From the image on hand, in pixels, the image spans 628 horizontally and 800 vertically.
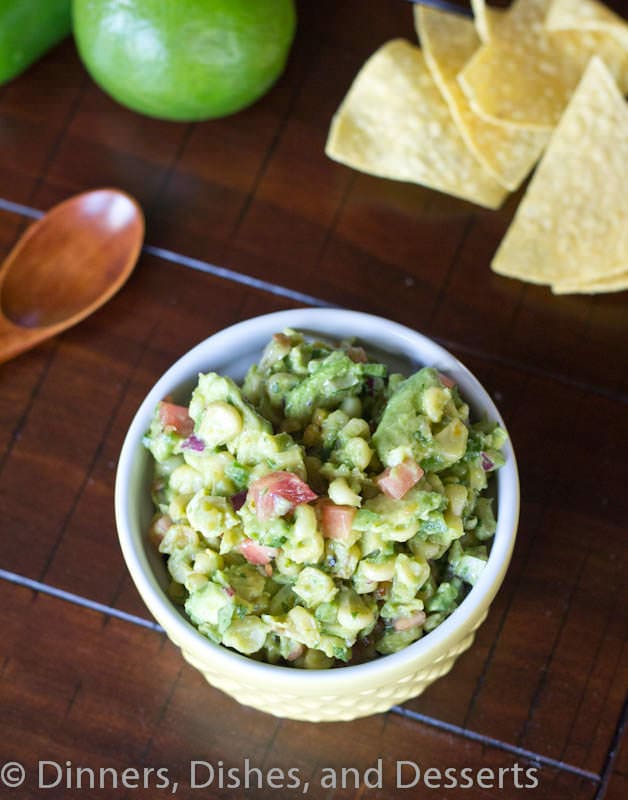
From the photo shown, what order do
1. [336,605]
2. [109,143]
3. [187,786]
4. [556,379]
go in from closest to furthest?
[336,605] < [187,786] < [556,379] < [109,143]

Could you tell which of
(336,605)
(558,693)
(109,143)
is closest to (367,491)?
(336,605)

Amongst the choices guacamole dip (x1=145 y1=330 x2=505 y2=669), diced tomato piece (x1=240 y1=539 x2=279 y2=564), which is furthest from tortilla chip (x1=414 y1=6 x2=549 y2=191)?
diced tomato piece (x1=240 y1=539 x2=279 y2=564)

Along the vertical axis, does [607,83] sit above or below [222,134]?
above

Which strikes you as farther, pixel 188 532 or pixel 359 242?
pixel 359 242

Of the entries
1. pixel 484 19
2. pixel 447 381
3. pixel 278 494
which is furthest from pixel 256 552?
pixel 484 19

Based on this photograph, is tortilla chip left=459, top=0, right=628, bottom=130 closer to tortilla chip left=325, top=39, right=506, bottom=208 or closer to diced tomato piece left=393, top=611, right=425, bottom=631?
tortilla chip left=325, top=39, right=506, bottom=208

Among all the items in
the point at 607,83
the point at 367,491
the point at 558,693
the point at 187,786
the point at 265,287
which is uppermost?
the point at 607,83

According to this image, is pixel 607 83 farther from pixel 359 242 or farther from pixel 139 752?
pixel 139 752
